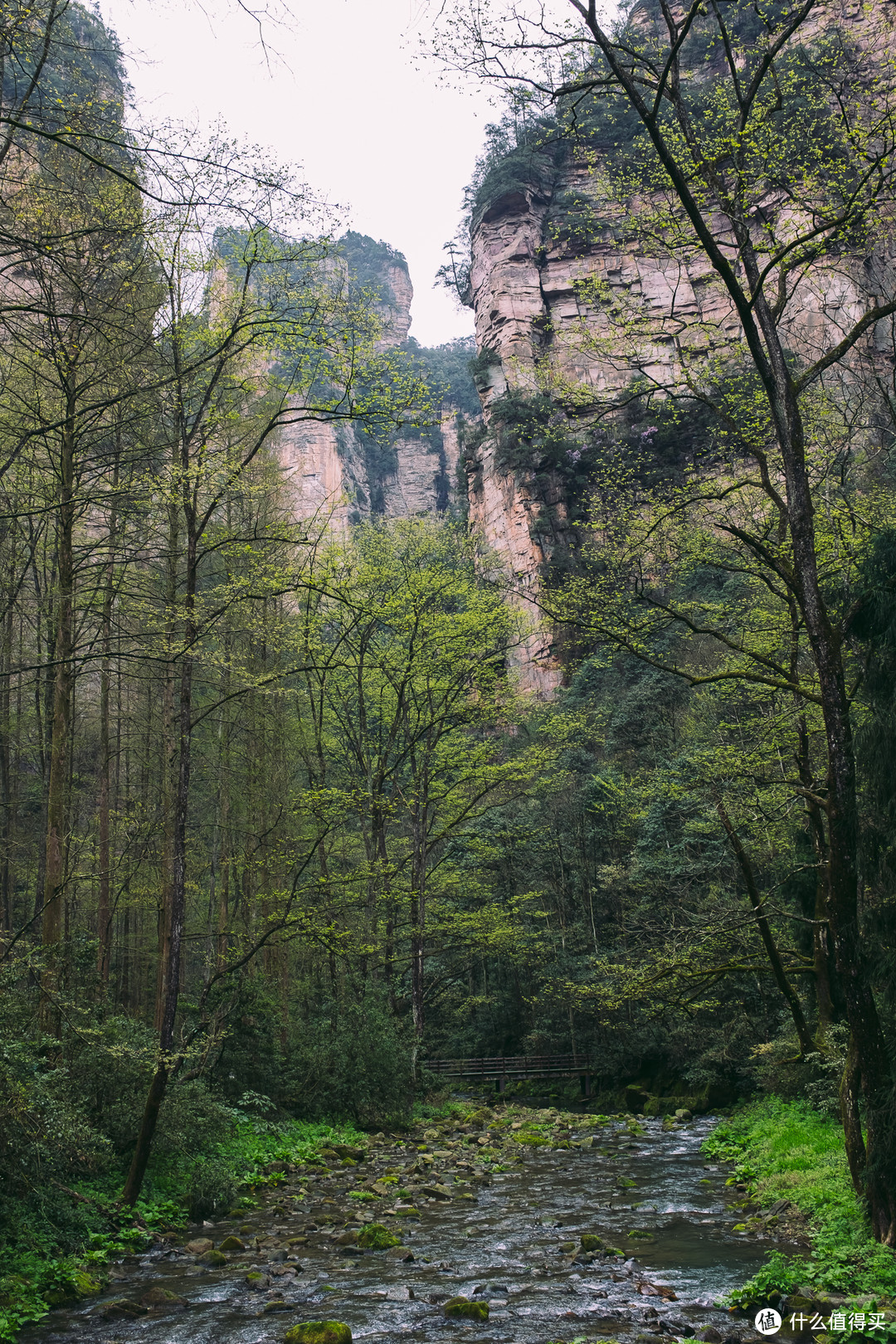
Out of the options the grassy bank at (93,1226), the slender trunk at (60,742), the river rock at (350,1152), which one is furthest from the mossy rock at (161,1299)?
the river rock at (350,1152)

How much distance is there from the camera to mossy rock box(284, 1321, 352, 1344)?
16.7 feet

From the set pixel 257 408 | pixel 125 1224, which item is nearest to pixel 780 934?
pixel 125 1224

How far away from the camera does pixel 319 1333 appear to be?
5133 mm

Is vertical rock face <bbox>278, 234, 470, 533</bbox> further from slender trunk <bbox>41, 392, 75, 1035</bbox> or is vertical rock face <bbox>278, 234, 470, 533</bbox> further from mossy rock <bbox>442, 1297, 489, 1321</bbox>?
mossy rock <bbox>442, 1297, 489, 1321</bbox>

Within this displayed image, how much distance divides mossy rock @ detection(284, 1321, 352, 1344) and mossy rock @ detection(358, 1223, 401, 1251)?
8.46ft

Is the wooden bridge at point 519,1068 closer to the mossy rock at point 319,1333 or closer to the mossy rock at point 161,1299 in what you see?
the mossy rock at point 161,1299

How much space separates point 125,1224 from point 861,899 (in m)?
7.00

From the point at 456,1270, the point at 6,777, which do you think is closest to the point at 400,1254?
the point at 456,1270

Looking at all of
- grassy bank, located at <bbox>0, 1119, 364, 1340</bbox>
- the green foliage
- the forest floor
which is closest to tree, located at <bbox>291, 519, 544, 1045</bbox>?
the green foliage

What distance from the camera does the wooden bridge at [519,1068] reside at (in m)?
22.5

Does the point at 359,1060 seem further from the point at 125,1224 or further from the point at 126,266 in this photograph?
the point at 126,266

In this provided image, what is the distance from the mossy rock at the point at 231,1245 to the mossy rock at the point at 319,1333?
254 cm

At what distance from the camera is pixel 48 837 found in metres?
8.88

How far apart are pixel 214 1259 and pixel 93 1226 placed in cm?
111
